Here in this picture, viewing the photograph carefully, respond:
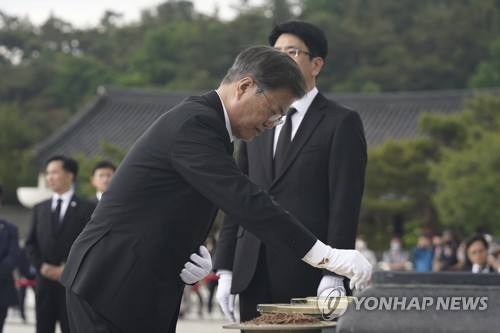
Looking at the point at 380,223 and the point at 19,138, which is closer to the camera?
the point at 380,223

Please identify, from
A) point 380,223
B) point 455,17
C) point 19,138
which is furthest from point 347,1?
point 380,223

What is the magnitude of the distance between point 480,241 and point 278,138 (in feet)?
20.7

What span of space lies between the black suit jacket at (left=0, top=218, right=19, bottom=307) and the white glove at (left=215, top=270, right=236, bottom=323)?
4219 millimetres

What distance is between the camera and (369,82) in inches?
2158

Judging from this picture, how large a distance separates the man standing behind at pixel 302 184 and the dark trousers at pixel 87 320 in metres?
1.40

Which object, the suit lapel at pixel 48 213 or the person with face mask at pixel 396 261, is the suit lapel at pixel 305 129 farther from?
the person with face mask at pixel 396 261

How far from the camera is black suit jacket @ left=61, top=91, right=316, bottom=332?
3.69 m

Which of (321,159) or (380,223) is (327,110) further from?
(380,223)

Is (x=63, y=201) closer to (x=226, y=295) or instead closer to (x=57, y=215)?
(x=57, y=215)

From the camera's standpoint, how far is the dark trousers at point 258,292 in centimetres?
515

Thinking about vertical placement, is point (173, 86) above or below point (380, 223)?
above

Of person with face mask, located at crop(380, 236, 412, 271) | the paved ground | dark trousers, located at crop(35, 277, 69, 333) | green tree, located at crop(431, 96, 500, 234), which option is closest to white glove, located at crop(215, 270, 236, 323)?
dark trousers, located at crop(35, 277, 69, 333)

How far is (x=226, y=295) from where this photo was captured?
17.2ft

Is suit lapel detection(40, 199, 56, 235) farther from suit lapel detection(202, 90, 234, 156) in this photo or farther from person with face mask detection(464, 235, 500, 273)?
suit lapel detection(202, 90, 234, 156)
